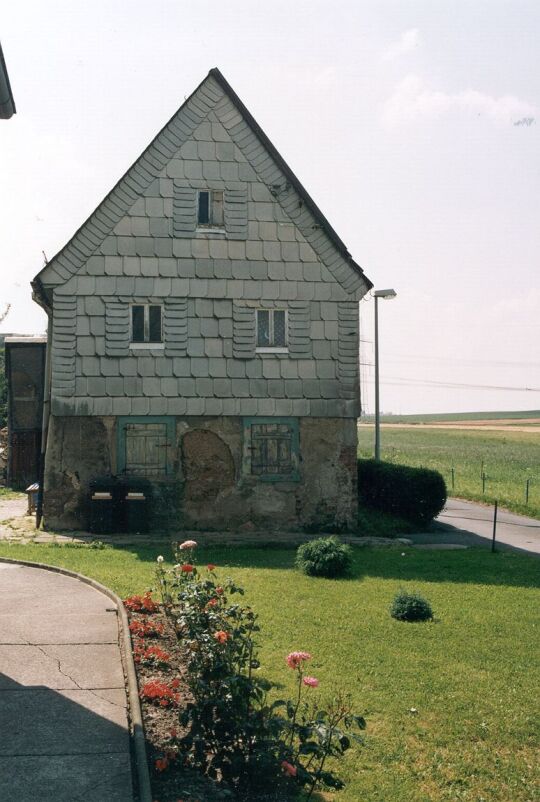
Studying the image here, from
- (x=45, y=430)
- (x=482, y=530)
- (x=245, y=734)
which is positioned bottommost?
(x=482, y=530)

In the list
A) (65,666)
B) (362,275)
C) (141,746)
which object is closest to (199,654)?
(141,746)

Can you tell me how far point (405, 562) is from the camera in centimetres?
1730

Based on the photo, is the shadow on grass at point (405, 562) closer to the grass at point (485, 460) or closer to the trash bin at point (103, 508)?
the trash bin at point (103, 508)

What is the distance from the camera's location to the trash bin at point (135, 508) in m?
20.1

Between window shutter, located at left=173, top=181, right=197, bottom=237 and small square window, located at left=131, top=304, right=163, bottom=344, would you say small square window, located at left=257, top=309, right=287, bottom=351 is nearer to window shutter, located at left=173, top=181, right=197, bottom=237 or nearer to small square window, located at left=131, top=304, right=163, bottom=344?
small square window, located at left=131, top=304, right=163, bottom=344

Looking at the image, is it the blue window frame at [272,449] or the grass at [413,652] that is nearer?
the grass at [413,652]

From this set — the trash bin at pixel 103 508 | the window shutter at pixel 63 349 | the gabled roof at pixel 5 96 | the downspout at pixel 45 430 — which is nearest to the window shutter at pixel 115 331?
the window shutter at pixel 63 349

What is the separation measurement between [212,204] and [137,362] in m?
4.46

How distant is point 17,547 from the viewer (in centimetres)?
1767

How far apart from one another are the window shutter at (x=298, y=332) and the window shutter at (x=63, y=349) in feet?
17.6

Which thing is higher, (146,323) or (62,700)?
(146,323)

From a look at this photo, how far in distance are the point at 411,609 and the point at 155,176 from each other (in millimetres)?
13138

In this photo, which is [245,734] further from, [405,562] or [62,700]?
[405,562]

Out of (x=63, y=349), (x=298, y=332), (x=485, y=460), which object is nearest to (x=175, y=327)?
(x=63, y=349)
